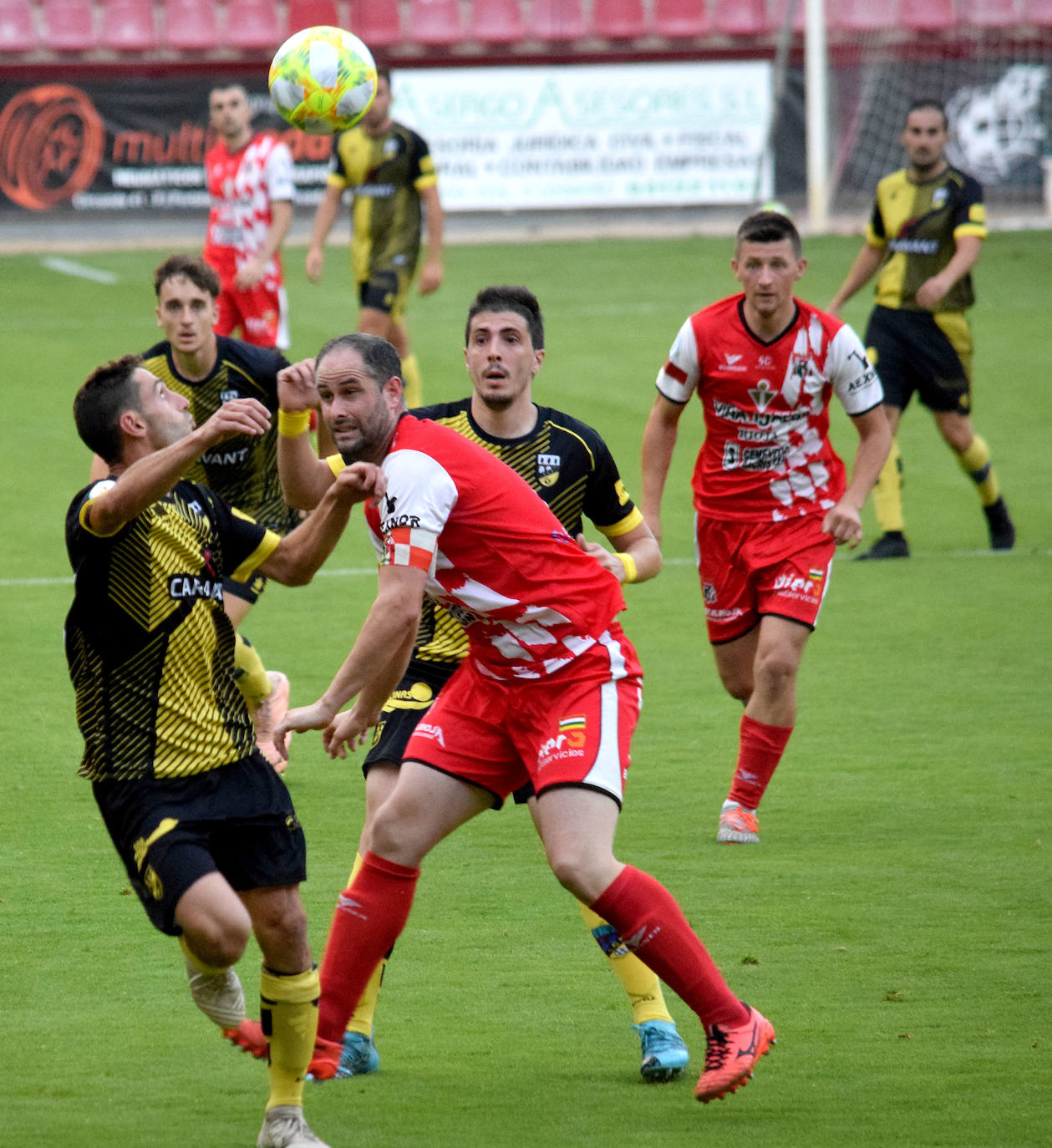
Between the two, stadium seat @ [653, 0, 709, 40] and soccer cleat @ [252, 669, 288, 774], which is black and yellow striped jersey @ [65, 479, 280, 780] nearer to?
soccer cleat @ [252, 669, 288, 774]

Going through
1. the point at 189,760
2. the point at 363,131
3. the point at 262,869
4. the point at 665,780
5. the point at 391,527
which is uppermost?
the point at 363,131

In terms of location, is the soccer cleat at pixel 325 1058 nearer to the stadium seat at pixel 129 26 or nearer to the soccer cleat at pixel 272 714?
the soccer cleat at pixel 272 714

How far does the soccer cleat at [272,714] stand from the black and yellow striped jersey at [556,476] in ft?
6.60

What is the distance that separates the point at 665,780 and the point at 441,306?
44.1 ft

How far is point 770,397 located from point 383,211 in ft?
25.4

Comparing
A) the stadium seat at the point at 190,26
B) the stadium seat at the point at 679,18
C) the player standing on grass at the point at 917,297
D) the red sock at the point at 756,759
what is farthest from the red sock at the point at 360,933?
the stadium seat at the point at 679,18

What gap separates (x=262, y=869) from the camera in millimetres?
4023

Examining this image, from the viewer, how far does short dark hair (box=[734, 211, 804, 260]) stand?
21.1ft

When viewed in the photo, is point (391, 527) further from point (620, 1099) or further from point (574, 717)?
point (620, 1099)

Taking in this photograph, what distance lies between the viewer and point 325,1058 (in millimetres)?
4246

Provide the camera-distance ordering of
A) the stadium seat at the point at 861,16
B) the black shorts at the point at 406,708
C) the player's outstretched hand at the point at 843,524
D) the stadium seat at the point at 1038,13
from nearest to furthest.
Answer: the black shorts at the point at 406,708 → the player's outstretched hand at the point at 843,524 → the stadium seat at the point at 1038,13 → the stadium seat at the point at 861,16

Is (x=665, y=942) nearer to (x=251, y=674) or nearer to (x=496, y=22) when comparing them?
(x=251, y=674)

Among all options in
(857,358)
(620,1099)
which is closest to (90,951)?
(620,1099)

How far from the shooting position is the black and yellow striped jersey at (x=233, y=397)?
708 cm
